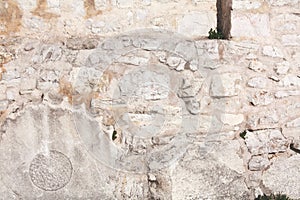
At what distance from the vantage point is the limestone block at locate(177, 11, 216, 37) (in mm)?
3730

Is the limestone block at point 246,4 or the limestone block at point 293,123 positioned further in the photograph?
the limestone block at point 293,123

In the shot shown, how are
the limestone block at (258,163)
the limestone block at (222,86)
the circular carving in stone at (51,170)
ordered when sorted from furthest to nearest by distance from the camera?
1. the limestone block at (258,163)
2. the limestone block at (222,86)
3. the circular carving in stone at (51,170)

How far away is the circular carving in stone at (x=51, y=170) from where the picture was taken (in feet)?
11.4

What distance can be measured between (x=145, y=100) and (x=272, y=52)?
3.54 feet

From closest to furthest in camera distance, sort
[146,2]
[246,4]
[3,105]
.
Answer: [3,105] < [246,4] < [146,2]

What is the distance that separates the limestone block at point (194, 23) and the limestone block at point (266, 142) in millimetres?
904

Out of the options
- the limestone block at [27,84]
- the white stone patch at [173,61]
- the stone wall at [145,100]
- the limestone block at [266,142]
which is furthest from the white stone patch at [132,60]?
the limestone block at [266,142]

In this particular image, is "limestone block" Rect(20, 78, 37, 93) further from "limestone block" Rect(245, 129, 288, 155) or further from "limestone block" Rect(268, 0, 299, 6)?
"limestone block" Rect(268, 0, 299, 6)

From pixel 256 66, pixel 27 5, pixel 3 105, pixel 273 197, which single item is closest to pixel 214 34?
pixel 256 66

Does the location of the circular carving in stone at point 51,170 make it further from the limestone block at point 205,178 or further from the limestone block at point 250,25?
the limestone block at point 250,25

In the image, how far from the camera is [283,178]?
3.73 m

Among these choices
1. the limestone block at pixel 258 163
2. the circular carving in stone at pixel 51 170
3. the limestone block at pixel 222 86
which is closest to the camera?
the circular carving in stone at pixel 51 170

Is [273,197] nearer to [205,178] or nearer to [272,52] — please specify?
[205,178]

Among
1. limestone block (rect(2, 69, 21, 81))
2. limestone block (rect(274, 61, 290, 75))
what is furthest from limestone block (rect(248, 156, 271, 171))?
limestone block (rect(2, 69, 21, 81))
